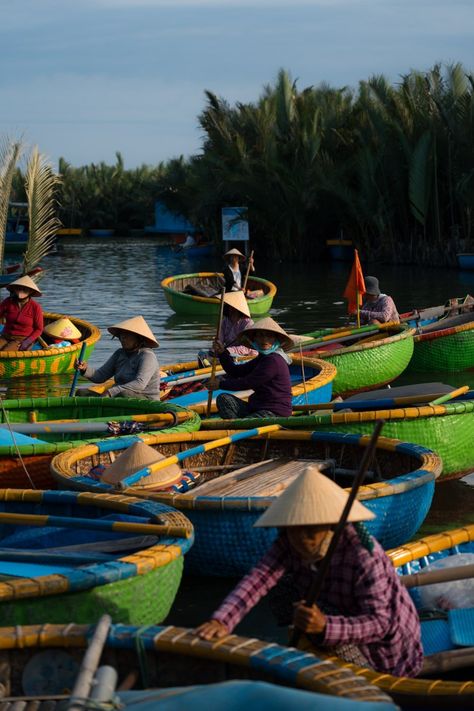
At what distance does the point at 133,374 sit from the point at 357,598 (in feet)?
18.0

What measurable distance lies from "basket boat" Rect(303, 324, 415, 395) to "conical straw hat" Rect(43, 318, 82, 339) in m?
3.49

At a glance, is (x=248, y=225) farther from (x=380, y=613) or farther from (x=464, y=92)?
(x=380, y=613)

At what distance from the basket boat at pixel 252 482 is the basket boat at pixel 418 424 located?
359mm

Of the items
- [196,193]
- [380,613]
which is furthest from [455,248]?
[380,613]

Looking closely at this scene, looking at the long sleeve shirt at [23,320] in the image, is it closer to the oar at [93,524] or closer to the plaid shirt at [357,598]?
the oar at [93,524]

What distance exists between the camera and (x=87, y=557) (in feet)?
18.4

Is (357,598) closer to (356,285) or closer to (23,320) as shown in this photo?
(356,285)

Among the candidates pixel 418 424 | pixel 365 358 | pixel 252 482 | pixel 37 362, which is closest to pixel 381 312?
pixel 365 358

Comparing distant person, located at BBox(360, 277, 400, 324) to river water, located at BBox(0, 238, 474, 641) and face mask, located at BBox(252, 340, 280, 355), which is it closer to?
river water, located at BBox(0, 238, 474, 641)

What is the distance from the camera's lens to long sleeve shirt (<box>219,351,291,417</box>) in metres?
8.88

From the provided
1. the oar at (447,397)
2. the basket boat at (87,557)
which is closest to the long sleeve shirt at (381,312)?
the oar at (447,397)

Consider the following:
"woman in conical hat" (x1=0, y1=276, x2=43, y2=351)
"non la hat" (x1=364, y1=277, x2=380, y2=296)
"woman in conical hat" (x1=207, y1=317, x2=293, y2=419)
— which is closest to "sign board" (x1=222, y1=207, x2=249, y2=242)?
"non la hat" (x1=364, y1=277, x2=380, y2=296)

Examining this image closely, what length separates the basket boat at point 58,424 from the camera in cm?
794

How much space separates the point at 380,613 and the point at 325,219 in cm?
3619
